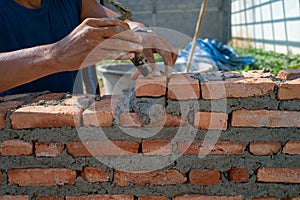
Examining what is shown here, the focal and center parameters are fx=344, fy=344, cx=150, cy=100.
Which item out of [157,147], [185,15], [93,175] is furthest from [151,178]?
[185,15]

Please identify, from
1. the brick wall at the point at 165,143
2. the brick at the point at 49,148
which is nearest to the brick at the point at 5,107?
the brick wall at the point at 165,143

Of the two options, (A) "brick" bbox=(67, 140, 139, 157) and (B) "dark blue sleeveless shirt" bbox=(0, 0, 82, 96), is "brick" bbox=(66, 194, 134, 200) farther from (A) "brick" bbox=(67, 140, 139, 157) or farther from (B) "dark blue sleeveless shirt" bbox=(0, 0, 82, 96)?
(B) "dark blue sleeveless shirt" bbox=(0, 0, 82, 96)

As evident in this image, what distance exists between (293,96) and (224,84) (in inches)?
10.4

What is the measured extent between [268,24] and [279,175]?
652cm

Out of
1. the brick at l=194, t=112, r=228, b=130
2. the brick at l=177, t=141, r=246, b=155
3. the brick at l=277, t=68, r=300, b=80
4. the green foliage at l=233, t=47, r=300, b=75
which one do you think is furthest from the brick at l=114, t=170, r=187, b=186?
the green foliage at l=233, t=47, r=300, b=75

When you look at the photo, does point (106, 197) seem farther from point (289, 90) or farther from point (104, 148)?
point (289, 90)

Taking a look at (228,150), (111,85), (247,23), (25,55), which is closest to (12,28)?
(25,55)

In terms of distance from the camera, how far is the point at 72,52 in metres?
1.23

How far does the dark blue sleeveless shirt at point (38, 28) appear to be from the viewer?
1.90 m

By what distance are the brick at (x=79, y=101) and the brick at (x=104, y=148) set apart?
0.16m

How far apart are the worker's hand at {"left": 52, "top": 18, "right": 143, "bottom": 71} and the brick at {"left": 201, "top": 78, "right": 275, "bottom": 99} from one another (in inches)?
13.0

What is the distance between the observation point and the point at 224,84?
51.6 inches

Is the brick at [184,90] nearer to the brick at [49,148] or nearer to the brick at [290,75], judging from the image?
the brick at [290,75]

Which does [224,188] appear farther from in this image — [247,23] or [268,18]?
[247,23]
